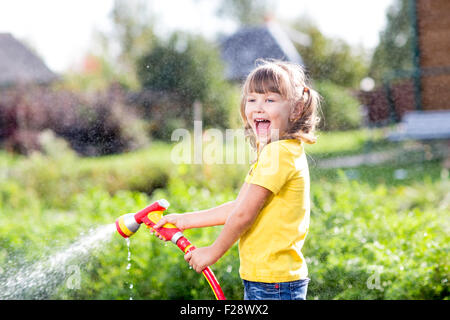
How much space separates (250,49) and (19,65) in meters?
3.00

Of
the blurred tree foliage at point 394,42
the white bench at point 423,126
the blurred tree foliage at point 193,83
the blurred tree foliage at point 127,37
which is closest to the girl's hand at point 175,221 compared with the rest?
the blurred tree foliage at point 193,83

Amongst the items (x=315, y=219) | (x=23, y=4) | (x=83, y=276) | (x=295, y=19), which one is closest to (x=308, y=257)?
(x=315, y=219)

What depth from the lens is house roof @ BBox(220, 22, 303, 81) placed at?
11.8 feet

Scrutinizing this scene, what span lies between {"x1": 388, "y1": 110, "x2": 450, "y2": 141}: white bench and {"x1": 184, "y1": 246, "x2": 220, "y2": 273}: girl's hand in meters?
4.30

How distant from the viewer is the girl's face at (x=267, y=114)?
1.84 metres

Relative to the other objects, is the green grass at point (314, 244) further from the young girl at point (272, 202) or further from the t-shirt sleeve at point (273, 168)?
the t-shirt sleeve at point (273, 168)

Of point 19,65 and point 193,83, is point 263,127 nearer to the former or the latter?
point 193,83

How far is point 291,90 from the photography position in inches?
73.4

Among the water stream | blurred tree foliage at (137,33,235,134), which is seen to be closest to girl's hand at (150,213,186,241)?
the water stream

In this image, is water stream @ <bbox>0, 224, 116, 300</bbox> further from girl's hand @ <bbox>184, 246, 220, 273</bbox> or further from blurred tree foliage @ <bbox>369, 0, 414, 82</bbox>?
blurred tree foliage @ <bbox>369, 0, 414, 82</bbox>

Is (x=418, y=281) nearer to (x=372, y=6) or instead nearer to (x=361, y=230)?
(x=361, y=230)
